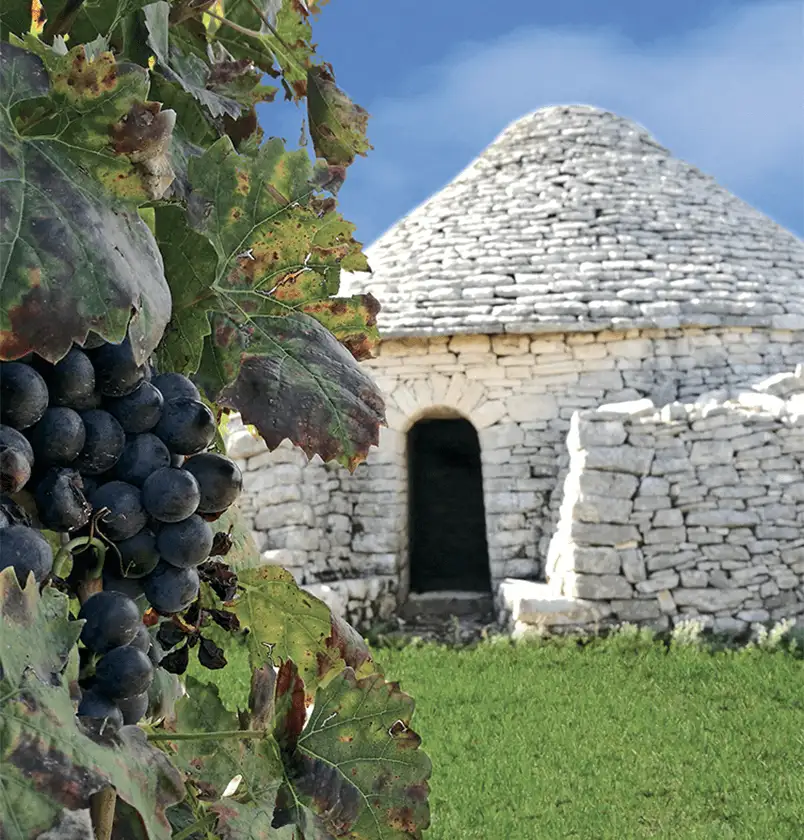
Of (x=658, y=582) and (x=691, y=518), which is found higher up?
(x=691, y=518)

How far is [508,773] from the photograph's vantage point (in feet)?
16.4

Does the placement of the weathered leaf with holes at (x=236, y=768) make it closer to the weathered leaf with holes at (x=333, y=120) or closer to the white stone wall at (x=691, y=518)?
the weathered leaf with holes at (x=333, y=120)

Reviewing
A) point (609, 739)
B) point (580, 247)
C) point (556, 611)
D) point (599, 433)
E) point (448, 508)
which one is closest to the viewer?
point (609, 739)

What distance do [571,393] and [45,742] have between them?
29.8ft

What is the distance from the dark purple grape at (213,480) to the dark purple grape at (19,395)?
0.50 feet

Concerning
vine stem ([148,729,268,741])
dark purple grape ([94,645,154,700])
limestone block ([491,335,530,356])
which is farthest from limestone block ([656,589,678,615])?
dark purple grape ([94,645,154,700])

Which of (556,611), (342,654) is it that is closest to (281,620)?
(342,654)

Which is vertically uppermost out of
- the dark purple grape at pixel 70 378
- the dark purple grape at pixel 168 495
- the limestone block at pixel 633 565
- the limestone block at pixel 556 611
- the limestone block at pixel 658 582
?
the dark purple grape at pixel 70 378

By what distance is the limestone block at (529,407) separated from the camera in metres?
9.39

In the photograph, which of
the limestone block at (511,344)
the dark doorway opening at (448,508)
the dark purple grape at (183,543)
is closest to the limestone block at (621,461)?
the limestone block at (511,344)

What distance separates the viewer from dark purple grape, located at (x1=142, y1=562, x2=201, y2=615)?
76cm

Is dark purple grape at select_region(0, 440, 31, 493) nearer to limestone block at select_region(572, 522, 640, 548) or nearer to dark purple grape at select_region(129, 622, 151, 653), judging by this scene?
dark purple grape at select_region(129, 622, 151, 653)

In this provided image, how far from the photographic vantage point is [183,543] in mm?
749

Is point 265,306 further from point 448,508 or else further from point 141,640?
point 448,508
